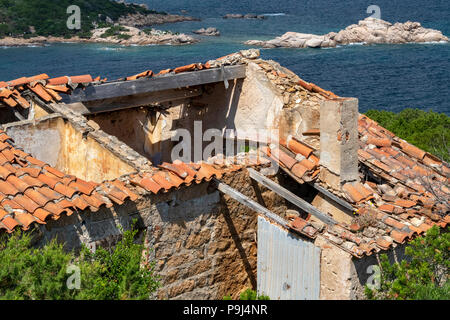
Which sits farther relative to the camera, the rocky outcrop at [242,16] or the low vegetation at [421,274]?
the rocky outcrop at [242,16]

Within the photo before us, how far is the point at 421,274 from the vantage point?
769cm

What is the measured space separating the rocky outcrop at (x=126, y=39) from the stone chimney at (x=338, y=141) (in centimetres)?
6167

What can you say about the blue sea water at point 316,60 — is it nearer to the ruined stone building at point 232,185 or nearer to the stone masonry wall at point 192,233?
the ruined stone building at point 232,185

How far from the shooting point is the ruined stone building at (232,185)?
8.38 meters

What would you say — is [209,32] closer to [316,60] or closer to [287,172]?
[316,60]

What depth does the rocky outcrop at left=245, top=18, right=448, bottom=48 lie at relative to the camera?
225 ft

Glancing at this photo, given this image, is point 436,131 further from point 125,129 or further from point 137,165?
point 137,165

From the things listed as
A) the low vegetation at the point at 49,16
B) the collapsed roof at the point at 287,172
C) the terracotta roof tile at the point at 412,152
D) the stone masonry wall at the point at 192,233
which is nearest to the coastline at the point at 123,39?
A: the low vegetation at the point at 49,16

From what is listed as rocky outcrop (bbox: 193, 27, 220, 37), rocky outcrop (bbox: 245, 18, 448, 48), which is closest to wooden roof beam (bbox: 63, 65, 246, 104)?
rocky outcrop (bbox: 245, 18, 448, 48)

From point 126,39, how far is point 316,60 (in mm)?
24018

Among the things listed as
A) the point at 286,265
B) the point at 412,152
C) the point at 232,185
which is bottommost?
the point at 286,265

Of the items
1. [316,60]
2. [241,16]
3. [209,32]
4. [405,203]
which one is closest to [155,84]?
[405,203]

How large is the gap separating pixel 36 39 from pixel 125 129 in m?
66.4

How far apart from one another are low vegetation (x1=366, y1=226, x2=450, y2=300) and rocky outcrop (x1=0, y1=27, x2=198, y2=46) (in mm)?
64216
